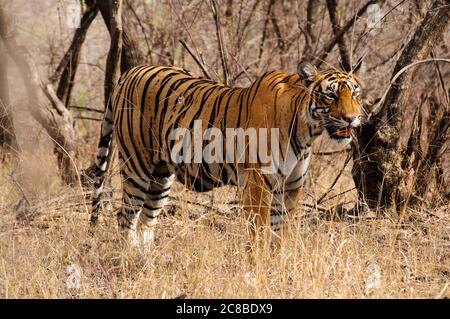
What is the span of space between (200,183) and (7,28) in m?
2.97

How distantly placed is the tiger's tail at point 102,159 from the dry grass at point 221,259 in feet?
0.55

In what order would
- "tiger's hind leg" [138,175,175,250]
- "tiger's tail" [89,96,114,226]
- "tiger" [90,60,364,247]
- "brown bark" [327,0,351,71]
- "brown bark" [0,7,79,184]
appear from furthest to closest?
"brown bark" [0,7,79,184] → "brown bark" [327,0,351,71] → "tiger's hind leg" [138,175,175,250] → "tiger's tail" [89,96,114,226] → "tiger" [90,60,364,247]

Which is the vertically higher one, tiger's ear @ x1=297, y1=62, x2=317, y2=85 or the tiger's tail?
tiger's ear @ x1=297, y1=62, x2=317, y2=85

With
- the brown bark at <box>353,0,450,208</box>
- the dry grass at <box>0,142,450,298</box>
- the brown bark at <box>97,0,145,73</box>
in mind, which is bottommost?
the dry grass at <box>0,142,450,298</box>

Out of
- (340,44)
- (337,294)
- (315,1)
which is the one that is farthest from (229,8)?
(337,294)

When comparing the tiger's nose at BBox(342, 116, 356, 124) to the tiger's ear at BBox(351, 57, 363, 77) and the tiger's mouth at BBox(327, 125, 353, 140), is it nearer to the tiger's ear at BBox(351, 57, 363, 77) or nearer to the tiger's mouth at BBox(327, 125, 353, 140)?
the tiger's mouth at BBox(327, 125, 353, 140)

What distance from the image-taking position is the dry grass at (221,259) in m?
4.24

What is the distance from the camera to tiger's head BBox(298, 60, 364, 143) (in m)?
4.82

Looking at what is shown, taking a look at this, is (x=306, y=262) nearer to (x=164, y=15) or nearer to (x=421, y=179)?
(x=421, y=179)

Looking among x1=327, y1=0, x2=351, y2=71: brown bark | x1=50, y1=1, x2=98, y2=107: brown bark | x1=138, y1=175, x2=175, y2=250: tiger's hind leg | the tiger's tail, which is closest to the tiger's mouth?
x1=138, y1=175, x2=175, y2=250: tiger's hind leg

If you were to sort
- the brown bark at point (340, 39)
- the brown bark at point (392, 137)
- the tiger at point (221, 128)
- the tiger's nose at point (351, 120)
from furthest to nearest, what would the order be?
the brown bark at point (340, 39) → the brown bark at point (392, 137) → the tiger at point (221, 128) → the tiger's nose at point (351, 120)

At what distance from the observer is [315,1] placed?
8.56 metres

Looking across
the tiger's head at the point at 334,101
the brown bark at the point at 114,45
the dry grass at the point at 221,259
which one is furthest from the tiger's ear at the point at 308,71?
the brown bark at the point at 114,45

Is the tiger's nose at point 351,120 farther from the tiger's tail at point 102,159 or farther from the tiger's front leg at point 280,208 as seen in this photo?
the tiger's tail at point 102,159
